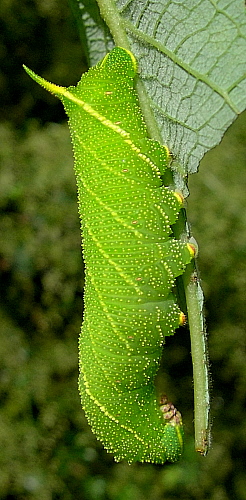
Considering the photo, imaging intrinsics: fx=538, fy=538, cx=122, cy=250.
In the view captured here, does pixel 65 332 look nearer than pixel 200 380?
No

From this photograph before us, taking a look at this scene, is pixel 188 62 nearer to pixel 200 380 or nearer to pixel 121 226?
pixel 121 226

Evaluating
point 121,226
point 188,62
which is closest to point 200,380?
point 121,226

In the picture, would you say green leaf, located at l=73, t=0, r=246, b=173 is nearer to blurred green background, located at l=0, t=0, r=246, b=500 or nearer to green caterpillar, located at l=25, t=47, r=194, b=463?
green caterpillar, located at l=25, t=47, r=194, b=463

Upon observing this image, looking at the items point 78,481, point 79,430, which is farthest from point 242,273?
point 78,481

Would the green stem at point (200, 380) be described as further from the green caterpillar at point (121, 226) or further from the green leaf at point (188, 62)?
the green leaf at point (188, 62)

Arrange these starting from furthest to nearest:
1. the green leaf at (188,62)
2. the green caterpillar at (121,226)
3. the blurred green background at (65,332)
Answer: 1. the blurred green background at (65,332)
2. the green caterpillar at (121,226)
3. the green leaf at (188,62)

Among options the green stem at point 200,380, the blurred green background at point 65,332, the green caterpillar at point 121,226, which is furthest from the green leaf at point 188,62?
the blurred green background at point 65,332
